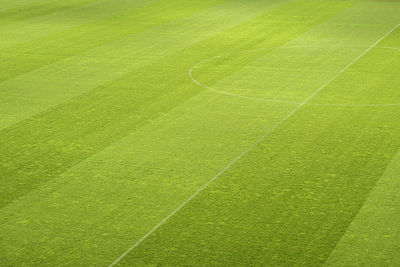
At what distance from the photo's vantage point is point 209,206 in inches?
224

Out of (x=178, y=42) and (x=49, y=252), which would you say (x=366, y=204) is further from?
(x=178, y=42)

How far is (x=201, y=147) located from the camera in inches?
277

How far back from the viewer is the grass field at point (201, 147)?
5109 mm

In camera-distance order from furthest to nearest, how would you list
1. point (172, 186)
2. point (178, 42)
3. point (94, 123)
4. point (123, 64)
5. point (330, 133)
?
point (178, 42), point (123, 64), point (94, 123), point (330, 133), point (172, 186)

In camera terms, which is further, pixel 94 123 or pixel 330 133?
pixel 94 123

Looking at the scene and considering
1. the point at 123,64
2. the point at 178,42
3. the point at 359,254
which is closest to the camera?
→ the point at 359,254

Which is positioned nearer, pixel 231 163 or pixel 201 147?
pixel 231 163

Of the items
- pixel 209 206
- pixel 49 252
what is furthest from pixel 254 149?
pixel 49 252

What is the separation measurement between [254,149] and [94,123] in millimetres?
1971

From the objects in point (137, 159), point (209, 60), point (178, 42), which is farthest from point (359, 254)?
point (178, 42)

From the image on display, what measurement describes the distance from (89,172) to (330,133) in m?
2.60

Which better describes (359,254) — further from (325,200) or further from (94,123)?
(94,123)

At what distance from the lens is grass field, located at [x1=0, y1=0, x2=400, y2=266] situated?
5109 millimetres

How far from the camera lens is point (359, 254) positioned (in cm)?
489
